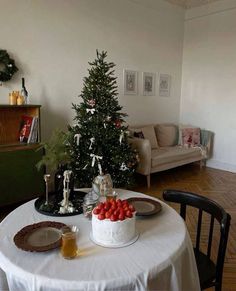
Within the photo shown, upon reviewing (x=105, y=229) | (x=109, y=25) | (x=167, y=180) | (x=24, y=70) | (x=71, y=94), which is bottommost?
(x=167, y=180)

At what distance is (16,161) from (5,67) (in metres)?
1.15

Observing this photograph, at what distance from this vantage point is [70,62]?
3.88 m

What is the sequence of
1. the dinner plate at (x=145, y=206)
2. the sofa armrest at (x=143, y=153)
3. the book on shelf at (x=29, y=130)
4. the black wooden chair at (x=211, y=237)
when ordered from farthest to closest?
the sofa armrest at (x=143, y=153), the book on shelf at (x=29, y=130), the dinner plate at (x=145, y=206), the black wooden chair at (x=211, y=237)

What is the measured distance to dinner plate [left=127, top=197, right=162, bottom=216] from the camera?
1.46m

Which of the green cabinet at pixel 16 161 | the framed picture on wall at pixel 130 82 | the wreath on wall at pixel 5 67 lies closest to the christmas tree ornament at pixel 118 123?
the green cabinet at pixel 16 161

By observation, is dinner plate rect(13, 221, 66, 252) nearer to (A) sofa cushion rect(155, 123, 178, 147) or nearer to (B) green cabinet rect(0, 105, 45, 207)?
(B) green cabinet rect(0, 105, 45, 207)

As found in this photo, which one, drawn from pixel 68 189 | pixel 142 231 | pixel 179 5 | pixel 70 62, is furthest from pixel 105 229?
pixel 179 5

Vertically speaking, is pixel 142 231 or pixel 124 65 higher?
pixel 124 65

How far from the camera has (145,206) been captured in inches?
60.8

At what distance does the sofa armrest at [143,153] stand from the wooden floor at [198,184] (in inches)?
11.8

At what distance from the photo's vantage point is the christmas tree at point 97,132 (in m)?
3.00

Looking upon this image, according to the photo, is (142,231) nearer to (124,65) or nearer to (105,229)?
(105,229)

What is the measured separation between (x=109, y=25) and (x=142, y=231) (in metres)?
3.75

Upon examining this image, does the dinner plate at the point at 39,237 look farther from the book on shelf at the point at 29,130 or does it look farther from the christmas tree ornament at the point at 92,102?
the book on shelf at the point at 29,130
